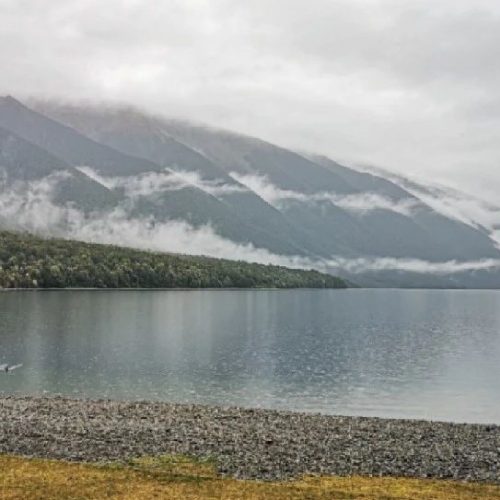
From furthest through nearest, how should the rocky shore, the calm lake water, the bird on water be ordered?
the bird on water < the calm lake water < the rocky shore

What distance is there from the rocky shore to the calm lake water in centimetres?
1524

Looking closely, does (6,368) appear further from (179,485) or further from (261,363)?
(179,485)

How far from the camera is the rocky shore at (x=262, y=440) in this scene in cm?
3070

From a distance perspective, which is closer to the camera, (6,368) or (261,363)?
(6,368)

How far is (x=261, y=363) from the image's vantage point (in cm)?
9069

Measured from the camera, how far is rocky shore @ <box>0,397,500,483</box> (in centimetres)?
3070

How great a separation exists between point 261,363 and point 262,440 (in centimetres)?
5496

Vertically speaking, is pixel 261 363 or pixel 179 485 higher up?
pixel 179 485

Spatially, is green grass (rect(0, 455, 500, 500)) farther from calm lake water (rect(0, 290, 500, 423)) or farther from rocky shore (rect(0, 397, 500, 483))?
calm lake water (rect(0, 290, 500, 423))

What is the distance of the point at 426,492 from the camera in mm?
26188

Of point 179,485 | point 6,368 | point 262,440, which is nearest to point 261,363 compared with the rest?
point 6,368

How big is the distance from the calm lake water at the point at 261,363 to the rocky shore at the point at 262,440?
15239mm

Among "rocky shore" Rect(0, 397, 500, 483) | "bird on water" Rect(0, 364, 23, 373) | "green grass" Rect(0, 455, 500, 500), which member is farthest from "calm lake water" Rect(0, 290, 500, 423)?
"green grass" Rect(0, 455, 500, 500)

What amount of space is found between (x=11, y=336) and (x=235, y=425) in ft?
267
